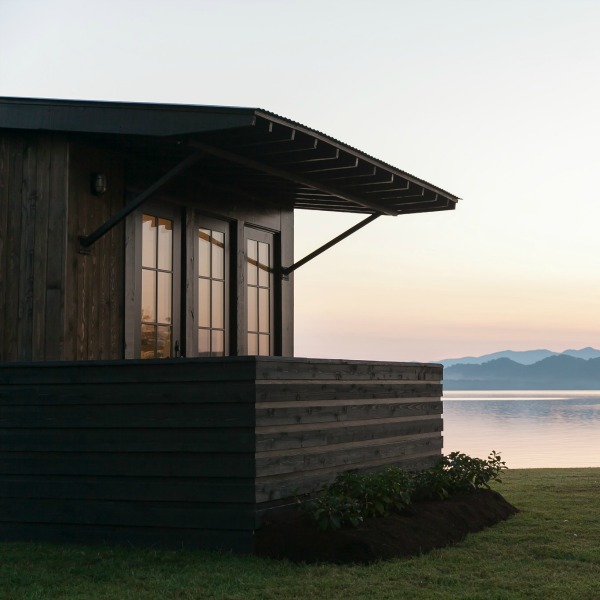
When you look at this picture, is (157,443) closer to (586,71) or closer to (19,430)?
(19,430)

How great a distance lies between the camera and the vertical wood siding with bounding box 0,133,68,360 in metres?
8.20

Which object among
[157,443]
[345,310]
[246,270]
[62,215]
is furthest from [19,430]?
[345,310]

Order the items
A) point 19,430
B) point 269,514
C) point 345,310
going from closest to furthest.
Result: point 269,514 → point 19,430 → point 345,310

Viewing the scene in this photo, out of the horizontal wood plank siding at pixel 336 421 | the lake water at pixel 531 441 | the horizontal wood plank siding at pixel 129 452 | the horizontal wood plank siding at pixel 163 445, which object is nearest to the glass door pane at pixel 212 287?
the horizontal wood plank siding at pixel 336 421

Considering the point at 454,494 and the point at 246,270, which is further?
the point at 246,270

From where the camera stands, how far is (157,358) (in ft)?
27.2

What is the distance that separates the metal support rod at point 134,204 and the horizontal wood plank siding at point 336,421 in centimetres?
191

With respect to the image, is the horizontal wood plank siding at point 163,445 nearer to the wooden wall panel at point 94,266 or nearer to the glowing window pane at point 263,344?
the wooden wall panel at point 94,266

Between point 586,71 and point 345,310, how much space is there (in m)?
10.1

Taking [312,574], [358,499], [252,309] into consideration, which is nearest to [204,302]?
[252,309]

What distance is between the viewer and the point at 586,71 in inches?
628

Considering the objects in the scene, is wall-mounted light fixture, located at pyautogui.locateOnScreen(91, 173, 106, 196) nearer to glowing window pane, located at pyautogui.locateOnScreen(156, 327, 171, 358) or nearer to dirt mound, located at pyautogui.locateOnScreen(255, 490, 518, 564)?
glowing window pane, located at pyautogui.locateOnScreen(156, 327, 171, 358)

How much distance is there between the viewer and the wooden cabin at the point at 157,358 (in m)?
7.20

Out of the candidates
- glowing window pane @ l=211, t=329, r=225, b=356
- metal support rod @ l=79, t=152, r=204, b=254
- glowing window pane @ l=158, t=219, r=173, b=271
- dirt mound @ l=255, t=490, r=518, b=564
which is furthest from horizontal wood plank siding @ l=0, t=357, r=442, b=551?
glowing window pane @ l=211, t=329, r=225, b=356
